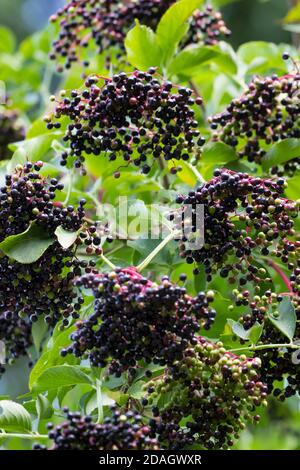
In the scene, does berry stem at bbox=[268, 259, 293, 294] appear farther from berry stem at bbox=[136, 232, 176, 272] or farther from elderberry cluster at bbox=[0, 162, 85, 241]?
elderberry cluster at bbox=[0, 162, 85, 241]

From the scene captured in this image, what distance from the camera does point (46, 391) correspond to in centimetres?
212

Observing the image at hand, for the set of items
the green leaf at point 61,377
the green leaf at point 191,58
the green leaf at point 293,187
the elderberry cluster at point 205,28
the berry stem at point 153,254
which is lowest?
the green leaf at point 61,377

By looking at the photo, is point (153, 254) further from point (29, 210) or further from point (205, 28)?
point (205, 28)


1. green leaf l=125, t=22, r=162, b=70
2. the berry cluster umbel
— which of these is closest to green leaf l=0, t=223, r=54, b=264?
green leaf l=125, t=22, r=162, b=70

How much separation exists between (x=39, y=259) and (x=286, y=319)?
625 millimetres

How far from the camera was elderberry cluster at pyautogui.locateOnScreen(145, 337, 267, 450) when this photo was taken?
5.76 feet

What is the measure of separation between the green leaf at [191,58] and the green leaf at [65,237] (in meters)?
0.89

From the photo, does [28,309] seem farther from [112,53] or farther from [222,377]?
[112,53]

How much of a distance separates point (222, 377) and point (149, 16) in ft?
5.02

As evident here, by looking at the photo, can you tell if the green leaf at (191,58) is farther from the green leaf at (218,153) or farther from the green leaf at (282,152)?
the green leaf at (282,152)

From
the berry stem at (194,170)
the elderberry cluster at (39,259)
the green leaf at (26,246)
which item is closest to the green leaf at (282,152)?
the berry stem at (194,170)

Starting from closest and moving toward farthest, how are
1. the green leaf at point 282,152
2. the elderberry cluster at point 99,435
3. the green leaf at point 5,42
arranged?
the elderberry cluster at point 99,435 < the green leaf at point 282,152 < the green leaf at point 5,42

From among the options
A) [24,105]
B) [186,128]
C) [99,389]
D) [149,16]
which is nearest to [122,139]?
[186,128]

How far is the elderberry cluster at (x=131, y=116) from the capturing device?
201 centimetres
